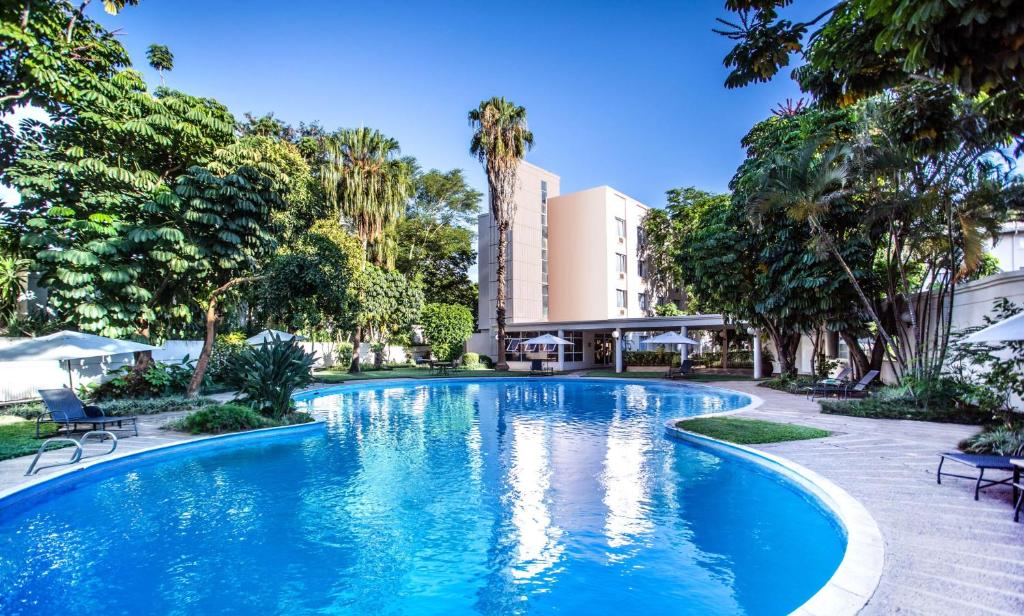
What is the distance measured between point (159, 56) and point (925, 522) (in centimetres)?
2817

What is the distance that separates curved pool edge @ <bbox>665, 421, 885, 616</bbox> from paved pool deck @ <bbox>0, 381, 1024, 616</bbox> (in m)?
0.07

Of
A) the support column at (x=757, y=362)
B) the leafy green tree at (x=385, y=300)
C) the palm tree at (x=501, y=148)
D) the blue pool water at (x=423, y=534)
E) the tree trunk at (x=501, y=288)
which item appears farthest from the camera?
the tree trunk at (x=501, y=288)

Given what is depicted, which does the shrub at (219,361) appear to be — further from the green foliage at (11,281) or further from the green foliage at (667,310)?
the green foliage at (667,310)

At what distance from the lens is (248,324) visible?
1101 inches

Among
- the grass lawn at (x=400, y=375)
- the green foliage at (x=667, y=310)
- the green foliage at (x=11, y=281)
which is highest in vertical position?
the green foliage at (x=667, y=310)

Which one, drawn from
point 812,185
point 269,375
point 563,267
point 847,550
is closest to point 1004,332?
point 847,550

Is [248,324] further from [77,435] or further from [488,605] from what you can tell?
[488,605]

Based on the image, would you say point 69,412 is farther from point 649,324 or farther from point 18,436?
point 649,324

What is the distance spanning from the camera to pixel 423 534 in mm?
5578

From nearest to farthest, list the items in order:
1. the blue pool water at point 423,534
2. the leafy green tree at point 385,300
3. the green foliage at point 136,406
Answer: the blue pool water at point 423,534, the green foliage at point 136,406, the leafy green tree at point 385,300

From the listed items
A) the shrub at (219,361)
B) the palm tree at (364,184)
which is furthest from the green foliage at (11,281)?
the palm tree at (364,184)

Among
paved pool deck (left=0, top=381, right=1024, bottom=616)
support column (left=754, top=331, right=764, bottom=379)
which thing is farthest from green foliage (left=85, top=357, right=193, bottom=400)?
support column (left=754, top=331, right=764, bottom=379)

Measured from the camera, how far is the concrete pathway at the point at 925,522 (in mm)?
3258

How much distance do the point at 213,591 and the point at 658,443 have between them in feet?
26.1
